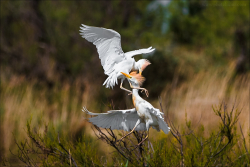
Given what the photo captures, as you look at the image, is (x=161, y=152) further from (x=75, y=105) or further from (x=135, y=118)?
(x=75, y=105)

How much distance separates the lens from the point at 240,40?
30.0ft

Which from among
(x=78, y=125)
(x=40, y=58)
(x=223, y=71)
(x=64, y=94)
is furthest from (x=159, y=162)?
(x=40, y=58)

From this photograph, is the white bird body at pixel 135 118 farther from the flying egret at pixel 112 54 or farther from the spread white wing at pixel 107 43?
the spread white wing at pixel 107 43

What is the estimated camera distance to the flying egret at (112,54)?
1.67m

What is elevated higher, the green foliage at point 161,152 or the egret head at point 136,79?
the egret head at point 136,79

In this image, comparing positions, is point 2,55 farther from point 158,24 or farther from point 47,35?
point 158,24

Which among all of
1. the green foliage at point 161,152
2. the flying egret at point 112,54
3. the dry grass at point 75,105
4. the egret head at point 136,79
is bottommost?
the dry grass at point 75,105

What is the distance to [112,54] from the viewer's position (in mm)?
1815

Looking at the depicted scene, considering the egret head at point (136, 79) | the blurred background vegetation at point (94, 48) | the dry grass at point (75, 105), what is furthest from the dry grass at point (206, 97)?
the egret head at point (136, 79)

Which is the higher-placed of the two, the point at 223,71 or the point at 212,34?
the point at 212,34

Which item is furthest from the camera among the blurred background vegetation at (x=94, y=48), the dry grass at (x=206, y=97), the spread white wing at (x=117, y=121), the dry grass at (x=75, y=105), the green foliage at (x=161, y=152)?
the blurred background vegetation at (x=94, y=48)

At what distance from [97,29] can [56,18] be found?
673 centimetres

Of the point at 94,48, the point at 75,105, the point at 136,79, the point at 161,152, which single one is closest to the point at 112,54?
the point at 136,79

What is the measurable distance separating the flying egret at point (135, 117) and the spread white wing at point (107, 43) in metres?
0.21
